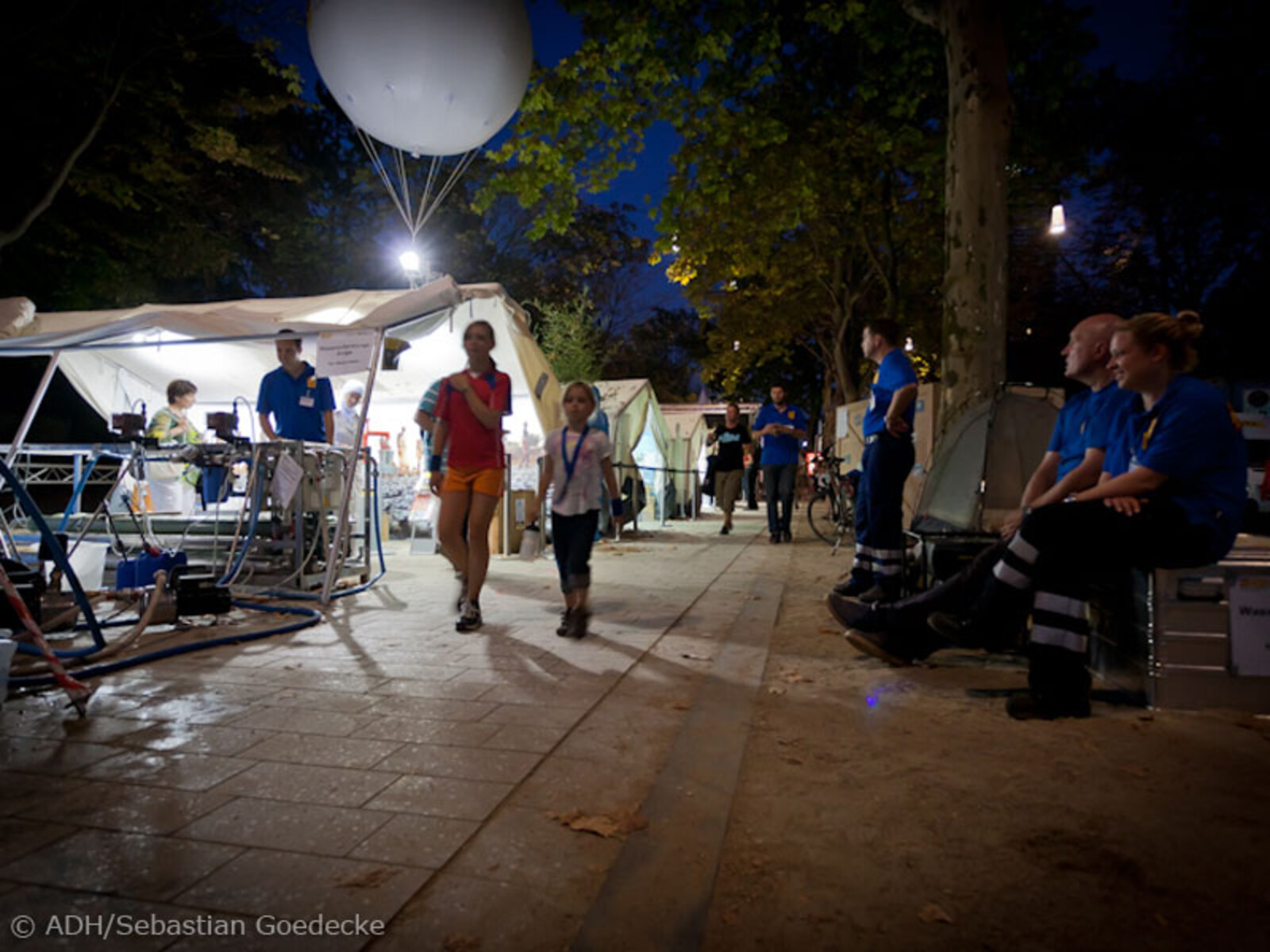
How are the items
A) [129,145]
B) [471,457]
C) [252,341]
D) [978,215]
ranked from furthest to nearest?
[129,145], [978,215], [252,341], [471,457]

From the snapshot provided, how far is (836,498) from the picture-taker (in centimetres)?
1095

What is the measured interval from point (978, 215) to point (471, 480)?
5.89 m

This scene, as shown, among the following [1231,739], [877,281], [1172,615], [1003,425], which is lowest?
[1231,739]

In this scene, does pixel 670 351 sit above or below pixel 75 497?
above

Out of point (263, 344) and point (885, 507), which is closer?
point (885, 507)

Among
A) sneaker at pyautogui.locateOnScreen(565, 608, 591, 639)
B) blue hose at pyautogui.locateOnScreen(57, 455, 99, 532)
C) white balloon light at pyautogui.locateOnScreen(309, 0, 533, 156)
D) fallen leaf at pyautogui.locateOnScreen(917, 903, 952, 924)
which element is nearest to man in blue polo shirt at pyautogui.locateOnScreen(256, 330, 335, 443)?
blue hose at pyautogui.locateOnScreen(57, 455, 99, 532)

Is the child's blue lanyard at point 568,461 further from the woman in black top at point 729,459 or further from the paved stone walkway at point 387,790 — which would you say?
the woman in black top at point 729,459

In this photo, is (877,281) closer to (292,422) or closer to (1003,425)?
(1003,425)

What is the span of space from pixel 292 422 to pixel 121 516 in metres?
2.99

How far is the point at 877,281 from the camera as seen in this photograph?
23125 millimetres

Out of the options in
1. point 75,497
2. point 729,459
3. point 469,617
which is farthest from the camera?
point 729,459

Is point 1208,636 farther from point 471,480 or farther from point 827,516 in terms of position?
point 827,516

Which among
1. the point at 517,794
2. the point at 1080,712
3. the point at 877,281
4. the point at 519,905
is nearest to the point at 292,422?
the point at 517,794

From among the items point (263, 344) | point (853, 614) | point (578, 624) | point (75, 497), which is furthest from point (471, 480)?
point (263, 344)
